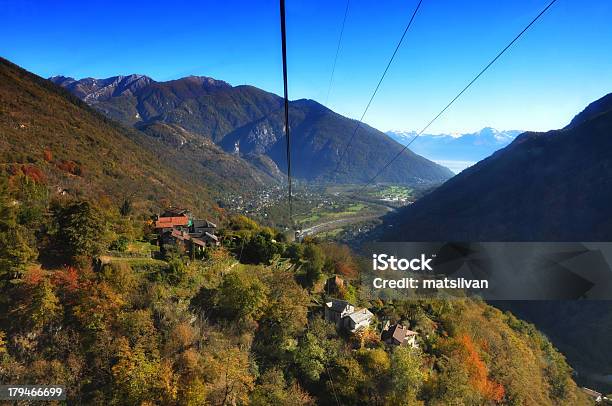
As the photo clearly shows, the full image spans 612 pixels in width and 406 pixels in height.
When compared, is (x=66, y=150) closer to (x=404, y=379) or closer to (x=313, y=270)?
(x=313, y=270)

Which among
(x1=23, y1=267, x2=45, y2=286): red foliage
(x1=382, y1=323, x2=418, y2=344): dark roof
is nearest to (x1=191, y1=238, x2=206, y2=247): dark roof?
(x1=23, y1=267, x2=45, y2=286): red foliage

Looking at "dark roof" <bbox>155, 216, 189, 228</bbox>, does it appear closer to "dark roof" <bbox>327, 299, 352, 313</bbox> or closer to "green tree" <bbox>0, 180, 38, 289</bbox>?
"green tree" <bbox>0, 180, 38, 289</bbox>

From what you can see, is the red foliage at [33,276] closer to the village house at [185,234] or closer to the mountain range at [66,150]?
the village house at [185,234]

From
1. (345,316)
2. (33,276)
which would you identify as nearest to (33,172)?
(33,276)

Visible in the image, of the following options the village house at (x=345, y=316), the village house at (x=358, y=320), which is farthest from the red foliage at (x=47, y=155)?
the village house at (x=358, y=320)

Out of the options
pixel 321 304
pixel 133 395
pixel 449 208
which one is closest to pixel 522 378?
pixel 321 304

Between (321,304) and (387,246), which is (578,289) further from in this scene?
(321,304)

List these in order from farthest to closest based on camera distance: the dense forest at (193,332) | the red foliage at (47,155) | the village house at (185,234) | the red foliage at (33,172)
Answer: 1. the red foliage at (47,155)
2. the red foliage at (33,172)
3. the village house at (185,234)
4. the dense forest at (193,332)
